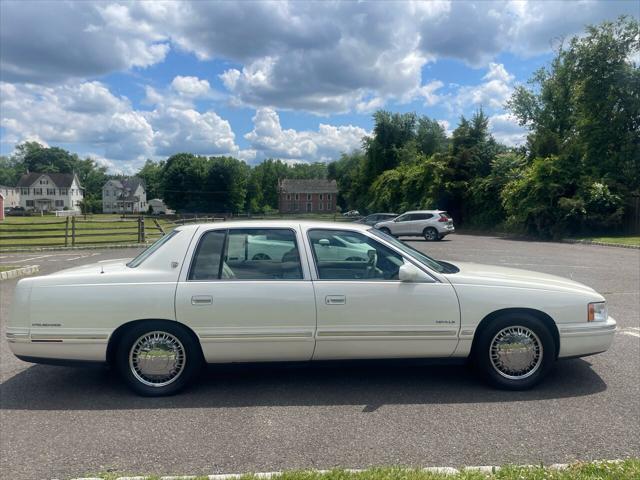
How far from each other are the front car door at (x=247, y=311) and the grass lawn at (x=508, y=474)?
1540mm

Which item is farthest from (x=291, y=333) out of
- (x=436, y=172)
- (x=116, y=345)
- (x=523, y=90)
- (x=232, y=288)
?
(x=523, y=90)

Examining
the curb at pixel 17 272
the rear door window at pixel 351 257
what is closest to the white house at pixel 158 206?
the curb at pixel 17 272

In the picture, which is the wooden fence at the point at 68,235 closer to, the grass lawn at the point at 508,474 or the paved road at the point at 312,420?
the paved road at the point at 312,420

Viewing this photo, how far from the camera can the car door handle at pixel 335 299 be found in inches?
184

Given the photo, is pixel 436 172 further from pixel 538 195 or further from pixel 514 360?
pixel 514 360

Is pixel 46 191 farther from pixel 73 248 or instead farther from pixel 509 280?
pixel 509 280

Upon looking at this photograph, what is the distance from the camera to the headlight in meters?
4.84

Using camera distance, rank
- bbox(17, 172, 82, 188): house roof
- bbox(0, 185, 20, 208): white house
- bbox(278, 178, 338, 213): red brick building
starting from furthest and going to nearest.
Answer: bbox(0, 185, 20, 208): white house < bbox(17, 172, 82, 188): house roof < bbox(278, 178, 338, 213): red brick building

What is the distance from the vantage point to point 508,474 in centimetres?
317

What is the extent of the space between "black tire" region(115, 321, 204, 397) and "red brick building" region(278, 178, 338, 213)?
328ft

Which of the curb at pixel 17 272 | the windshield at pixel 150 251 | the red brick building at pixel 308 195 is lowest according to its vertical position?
the curb at pixel 17 272

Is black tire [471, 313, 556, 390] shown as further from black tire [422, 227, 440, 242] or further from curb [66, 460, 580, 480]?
black tire [422, 227, 440, 242]

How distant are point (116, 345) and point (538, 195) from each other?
28695mm

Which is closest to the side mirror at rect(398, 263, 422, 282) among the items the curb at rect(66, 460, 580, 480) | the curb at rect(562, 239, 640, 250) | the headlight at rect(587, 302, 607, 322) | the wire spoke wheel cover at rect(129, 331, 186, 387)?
the headlight at rect(587, 302, 607, 322)
